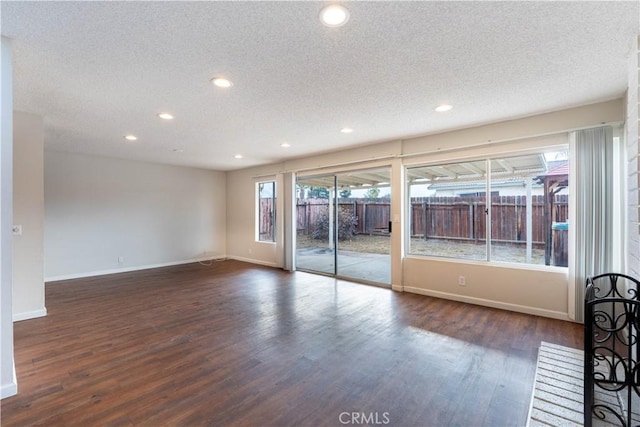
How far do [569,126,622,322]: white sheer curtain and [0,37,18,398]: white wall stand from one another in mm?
5232

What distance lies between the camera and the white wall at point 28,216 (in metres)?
3.37

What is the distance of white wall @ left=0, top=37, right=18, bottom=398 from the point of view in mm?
1952

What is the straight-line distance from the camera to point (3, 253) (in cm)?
196

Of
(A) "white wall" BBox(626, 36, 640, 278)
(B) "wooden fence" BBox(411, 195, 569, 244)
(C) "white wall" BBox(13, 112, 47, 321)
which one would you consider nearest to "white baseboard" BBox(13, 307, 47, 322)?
(C) "white wall" BBox(13, 112, 47, 321)

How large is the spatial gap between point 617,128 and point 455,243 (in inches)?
86.1

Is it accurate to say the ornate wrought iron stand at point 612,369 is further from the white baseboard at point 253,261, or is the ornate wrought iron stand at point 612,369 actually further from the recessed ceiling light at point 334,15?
the white baseboard at point 253,261

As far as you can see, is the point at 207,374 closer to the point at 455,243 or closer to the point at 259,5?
the point at 259,5

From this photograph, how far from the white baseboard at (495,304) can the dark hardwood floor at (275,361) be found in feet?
0.45

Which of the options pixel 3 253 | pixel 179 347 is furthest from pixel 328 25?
pixel 179 347

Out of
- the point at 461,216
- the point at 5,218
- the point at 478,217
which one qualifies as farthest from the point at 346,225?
the point at 5,218

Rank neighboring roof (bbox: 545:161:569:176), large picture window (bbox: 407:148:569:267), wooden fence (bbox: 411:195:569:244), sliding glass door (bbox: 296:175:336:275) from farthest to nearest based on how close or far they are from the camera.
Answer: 1. sliding glass door (bbox: 296:175:336:275)
2. wooden fence (bbox: 411:195:569:244)
3. large picture window (bbox: 407:148:569:267)
4. neighboring roof (bbox: 545:161:569:176)

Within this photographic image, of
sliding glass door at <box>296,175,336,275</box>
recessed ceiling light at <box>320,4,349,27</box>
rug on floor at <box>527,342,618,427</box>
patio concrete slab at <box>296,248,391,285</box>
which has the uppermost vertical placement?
recessed ceiling light at <box>320,4,349,27</box>

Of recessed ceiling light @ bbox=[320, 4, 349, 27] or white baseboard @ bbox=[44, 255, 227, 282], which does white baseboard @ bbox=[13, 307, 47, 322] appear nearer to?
white baseboard @ bbox=[44, 255, 227, 282]

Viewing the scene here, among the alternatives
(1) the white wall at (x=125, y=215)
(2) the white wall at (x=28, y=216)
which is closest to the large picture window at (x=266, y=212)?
(1) the white wall at (x=125, y=215)
